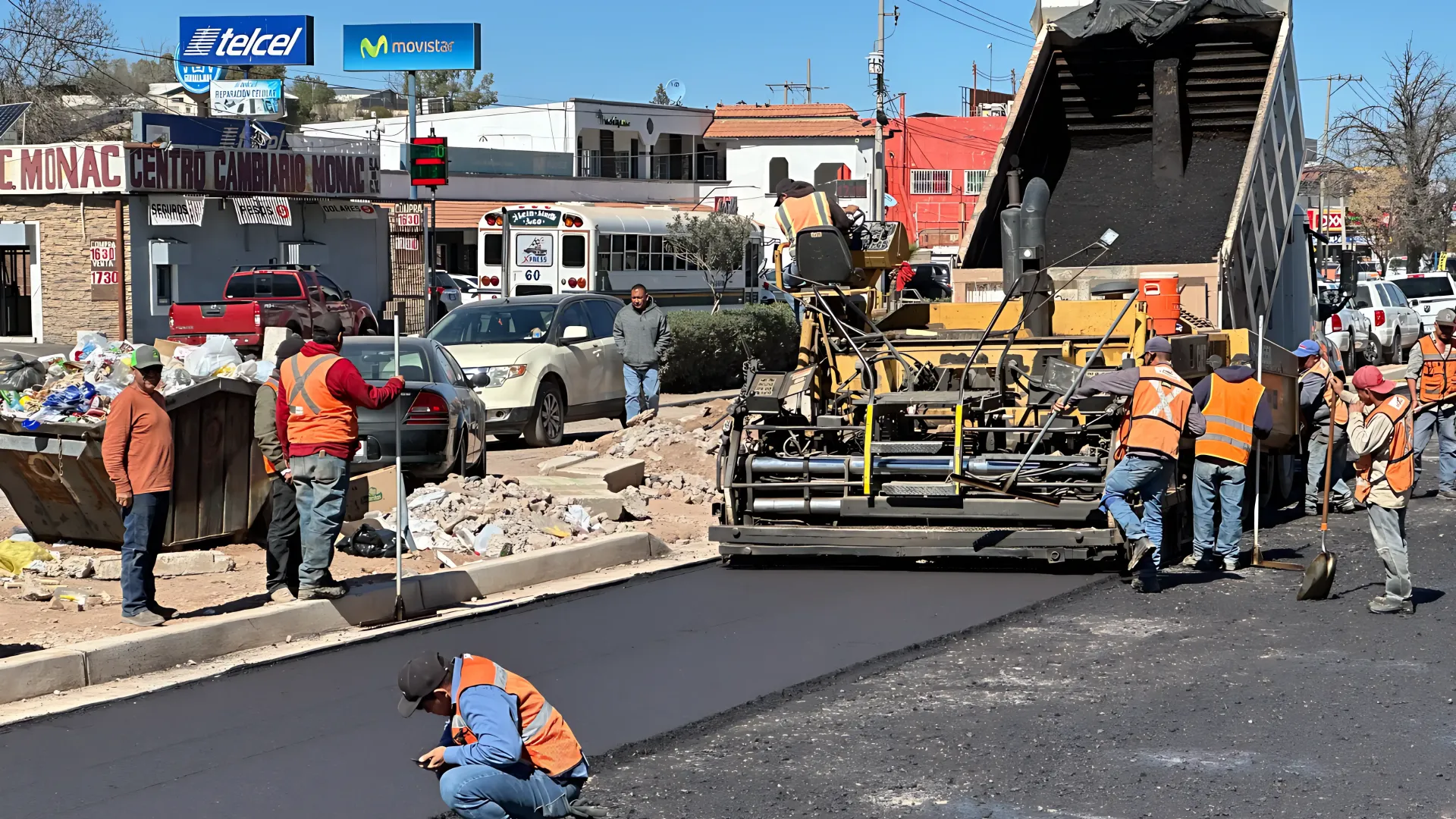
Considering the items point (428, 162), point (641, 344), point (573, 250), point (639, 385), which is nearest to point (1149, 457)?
point (641, 344)

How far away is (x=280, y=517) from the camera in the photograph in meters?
9.05

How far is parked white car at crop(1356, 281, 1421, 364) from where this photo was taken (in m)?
30.0

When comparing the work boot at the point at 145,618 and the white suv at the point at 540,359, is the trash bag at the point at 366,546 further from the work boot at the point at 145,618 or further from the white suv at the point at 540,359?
the white suv at the point at 540,359

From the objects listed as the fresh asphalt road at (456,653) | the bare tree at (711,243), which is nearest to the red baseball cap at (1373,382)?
the fresh asphalt road at (456,653)

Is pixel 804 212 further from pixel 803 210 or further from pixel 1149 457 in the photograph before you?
pixel 1149 457

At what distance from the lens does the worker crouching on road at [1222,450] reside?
10.8 metres

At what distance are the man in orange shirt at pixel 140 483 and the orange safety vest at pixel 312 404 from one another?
26.0 inches

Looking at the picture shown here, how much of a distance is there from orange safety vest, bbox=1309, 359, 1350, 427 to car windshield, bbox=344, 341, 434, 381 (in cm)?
746

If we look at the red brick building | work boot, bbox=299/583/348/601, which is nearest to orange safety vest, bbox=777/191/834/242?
work boot, bbox=299/583/348/601

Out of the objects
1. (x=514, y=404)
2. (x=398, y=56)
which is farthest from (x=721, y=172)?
(x=514, y=404)

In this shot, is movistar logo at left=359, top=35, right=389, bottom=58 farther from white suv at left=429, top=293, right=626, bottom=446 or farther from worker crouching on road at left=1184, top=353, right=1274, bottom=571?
worker crouching on road at left=1184, top=353, right=1274, bottom=571

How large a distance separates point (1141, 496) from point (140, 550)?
19.0ft

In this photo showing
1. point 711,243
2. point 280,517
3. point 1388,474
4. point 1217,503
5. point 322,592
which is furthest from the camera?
point 711,243

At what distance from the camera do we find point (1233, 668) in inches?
305
